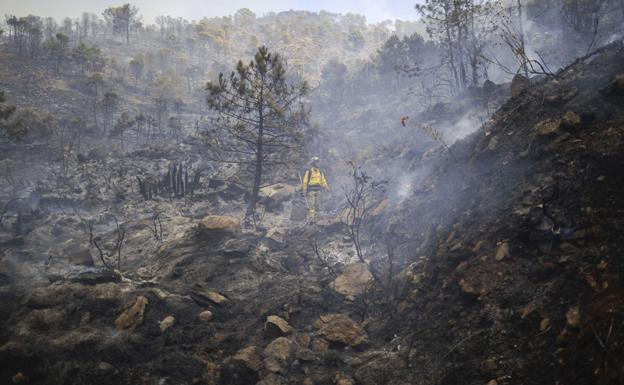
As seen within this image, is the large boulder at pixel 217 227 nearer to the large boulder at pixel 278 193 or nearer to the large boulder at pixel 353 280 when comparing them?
the large boulder at pixel 353 280

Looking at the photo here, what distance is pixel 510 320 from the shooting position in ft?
10.7

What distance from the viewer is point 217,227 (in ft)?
26.7

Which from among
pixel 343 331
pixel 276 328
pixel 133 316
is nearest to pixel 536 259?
pixel 343 331

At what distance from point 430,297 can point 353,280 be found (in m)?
1.89

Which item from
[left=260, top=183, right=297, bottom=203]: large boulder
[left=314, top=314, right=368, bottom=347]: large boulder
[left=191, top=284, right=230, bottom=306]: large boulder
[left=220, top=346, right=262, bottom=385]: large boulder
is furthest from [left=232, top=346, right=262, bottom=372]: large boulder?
[left=260, top=183, right=297, bottom=203]: large boulder

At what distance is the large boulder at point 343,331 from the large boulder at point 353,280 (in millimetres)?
1167

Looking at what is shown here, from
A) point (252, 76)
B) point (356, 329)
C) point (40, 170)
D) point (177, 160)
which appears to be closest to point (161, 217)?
point (252, 76)

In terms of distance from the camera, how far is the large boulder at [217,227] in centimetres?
809

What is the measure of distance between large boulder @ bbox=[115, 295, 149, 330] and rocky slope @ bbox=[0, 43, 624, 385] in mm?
26

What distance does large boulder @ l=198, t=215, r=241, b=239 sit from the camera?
809 cm

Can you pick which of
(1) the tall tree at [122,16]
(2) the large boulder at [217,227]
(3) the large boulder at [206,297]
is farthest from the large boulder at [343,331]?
(1) the tall tree at [122,16]

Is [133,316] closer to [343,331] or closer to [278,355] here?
[278,355]

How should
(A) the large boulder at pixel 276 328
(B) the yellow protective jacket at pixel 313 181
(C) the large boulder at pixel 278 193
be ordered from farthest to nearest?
(C) the large boulder at pixel 278 193 < (B) the yellow protective jacket at pixel 313 181 < (A) the large boulder at pixel 276 328

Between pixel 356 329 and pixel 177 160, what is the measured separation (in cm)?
1678
